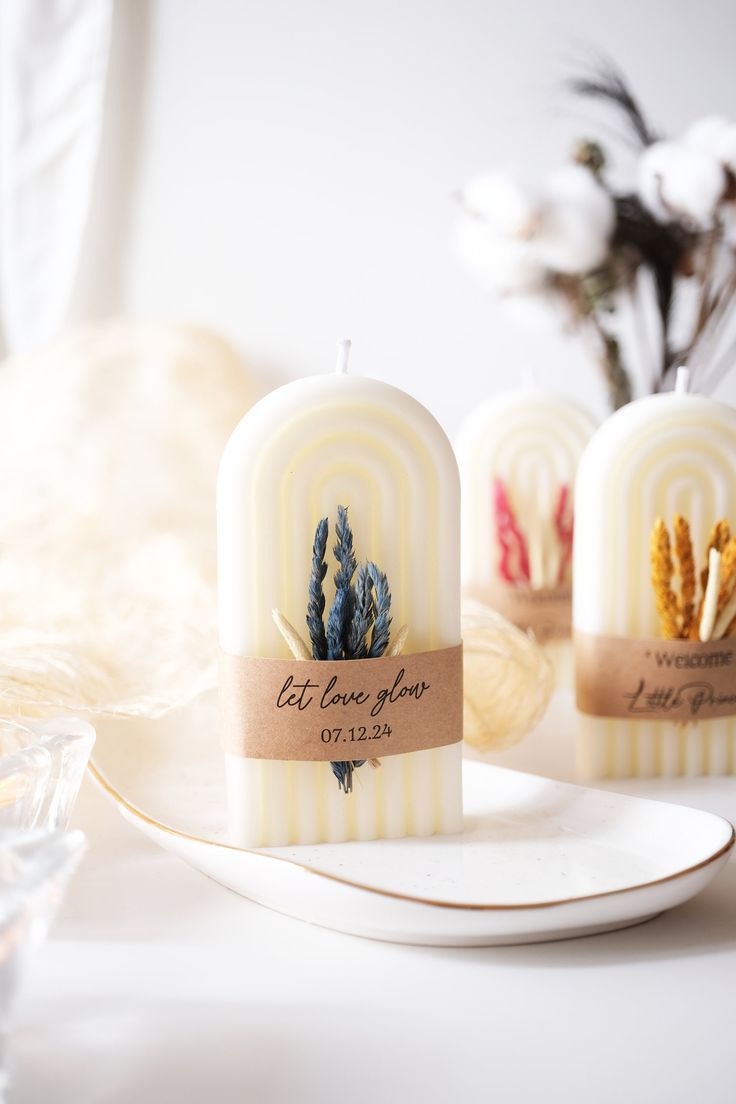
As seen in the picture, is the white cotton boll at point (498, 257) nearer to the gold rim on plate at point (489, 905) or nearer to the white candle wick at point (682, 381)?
the white candle wick at point (682, 381)

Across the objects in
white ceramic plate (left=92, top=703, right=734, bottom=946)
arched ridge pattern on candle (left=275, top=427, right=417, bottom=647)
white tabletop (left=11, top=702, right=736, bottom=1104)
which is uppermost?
arched ridge pattern on candle (left=275, top=427, right=417, bottom=647)

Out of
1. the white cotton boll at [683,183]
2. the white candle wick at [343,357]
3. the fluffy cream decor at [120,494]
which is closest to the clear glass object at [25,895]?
the white candle wick at [343,357]

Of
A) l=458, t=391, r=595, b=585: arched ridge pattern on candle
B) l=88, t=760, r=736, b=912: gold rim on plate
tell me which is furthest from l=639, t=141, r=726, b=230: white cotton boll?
l=88, t=760, r=736, b=912: gold rim on plate

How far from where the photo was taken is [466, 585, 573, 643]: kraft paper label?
1069 mm

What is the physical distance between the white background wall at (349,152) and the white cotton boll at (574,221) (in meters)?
0.46

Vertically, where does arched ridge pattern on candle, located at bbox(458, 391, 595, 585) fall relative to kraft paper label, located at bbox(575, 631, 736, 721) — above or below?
above

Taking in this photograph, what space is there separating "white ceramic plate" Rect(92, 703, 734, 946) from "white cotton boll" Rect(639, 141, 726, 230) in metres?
0.66

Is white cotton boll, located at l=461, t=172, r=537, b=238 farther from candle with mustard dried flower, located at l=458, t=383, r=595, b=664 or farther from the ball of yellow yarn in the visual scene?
the ball of yellow yarn

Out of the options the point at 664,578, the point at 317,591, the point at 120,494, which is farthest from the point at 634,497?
the point at 120,494

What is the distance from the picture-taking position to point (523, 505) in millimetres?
1091

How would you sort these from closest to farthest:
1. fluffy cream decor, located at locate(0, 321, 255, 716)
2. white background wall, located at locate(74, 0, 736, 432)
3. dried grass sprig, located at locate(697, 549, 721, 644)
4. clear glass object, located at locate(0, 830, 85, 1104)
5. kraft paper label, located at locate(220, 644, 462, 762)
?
1. clear glass object, located at locate(0, 830, 85, 1104)
2. kraft paper label, located at locate(220, 644, 462, 762)
3. dried grass sprig, located at locate(697, 549, 721, 644)
4. fluffy cream decor, located at locate(0, 321, 255, 716)
5. white background wall, located at locate(74, 0, 736, 432)

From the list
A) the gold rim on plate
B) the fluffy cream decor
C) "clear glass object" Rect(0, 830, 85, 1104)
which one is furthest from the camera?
the fluffy cream decor

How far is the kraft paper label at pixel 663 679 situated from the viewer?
0.80 meters

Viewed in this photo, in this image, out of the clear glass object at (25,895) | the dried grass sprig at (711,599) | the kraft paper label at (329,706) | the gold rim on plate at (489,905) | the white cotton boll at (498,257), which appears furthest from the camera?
the white cotton boll at (498,257)
